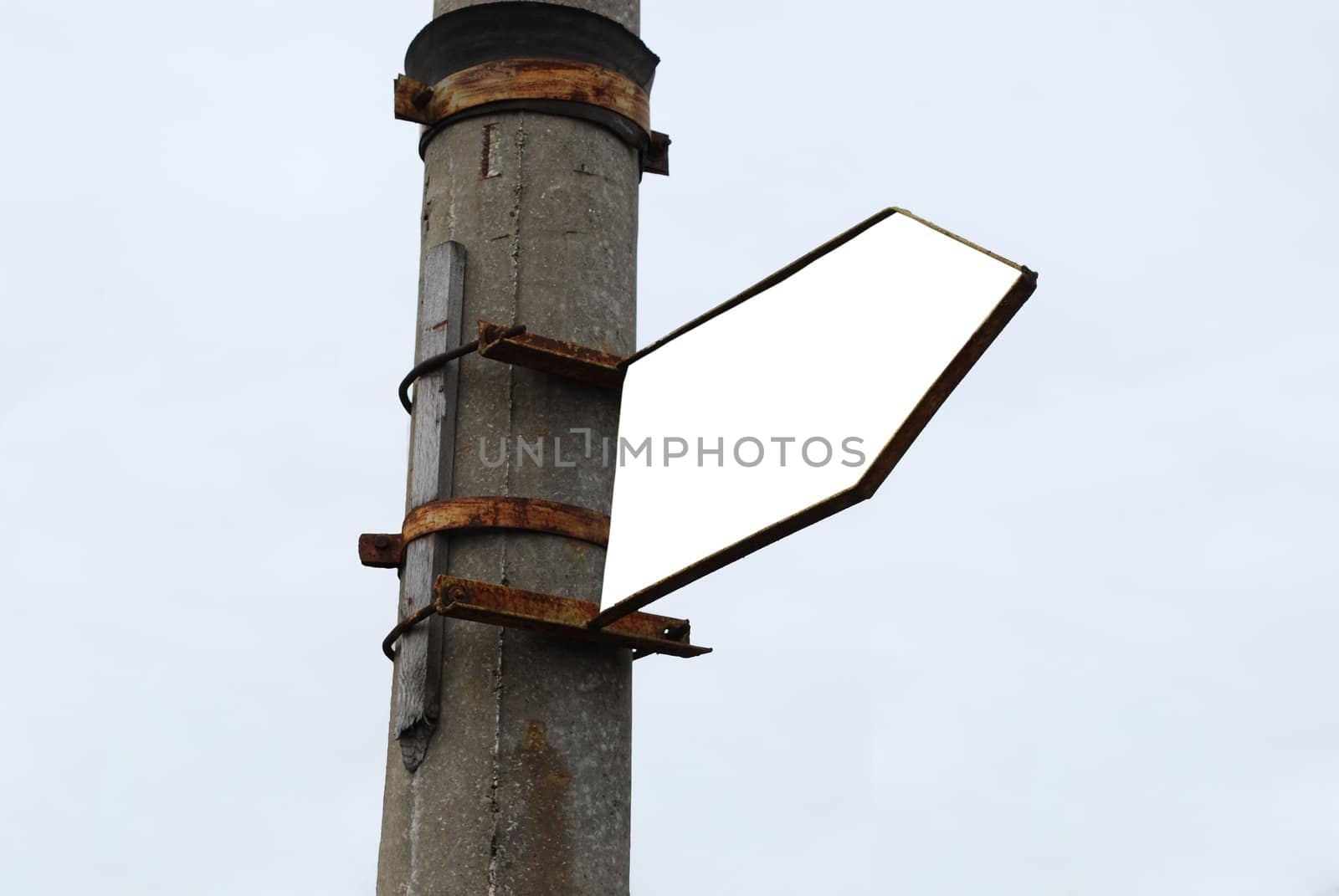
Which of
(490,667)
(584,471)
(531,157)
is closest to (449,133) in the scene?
(531,157)

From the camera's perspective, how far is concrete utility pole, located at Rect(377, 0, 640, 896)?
435 cm

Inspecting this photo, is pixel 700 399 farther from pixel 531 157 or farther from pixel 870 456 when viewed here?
pixel 531 157

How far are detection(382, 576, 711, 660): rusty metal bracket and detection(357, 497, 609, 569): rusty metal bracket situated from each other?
0.18m

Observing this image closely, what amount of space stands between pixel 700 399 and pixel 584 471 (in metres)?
0.53

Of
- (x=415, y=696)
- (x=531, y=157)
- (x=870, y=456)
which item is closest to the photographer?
(x=870, y=456)

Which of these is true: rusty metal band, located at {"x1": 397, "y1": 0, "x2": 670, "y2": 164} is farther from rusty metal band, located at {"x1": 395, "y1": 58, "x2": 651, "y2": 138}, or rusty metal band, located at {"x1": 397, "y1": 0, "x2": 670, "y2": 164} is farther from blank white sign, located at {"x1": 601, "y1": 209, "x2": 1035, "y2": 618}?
blank white sign, located at {"x1": 601, "y1": 209, "x2": 1035, "y2": 618}

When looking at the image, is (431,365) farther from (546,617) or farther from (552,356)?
(546,617)

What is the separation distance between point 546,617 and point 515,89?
57.5 inches

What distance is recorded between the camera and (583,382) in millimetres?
4699

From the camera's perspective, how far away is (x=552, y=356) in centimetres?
455

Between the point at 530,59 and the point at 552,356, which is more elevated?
the point at 530,59

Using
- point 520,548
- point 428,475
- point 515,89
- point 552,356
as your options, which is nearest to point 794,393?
point 552,356

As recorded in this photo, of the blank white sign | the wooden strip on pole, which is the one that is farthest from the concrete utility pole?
the blank white sign

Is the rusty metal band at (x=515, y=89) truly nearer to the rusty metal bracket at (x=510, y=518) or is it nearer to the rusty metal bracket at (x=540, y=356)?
the rusty metal bracket at (x=540, y=356)
